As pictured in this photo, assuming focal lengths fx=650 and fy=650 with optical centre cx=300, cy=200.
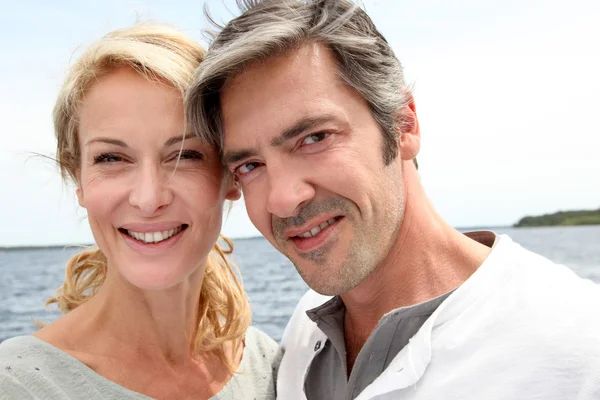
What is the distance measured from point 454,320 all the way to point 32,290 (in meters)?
26.3

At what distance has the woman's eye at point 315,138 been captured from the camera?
245 cm

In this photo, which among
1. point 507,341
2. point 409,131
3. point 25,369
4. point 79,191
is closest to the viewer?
point 507,341

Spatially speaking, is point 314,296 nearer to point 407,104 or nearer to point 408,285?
point 408,285

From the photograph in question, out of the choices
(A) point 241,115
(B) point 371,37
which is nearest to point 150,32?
(A) point 241,115

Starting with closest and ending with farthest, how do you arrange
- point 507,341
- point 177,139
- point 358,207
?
point 507,341 → point 358,207 → point 177,139

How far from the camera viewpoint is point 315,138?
2.46m

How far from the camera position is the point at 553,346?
2031mm

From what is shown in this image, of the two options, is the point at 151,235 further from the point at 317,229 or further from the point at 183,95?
the point at 317,229

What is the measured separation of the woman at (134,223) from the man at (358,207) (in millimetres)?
186

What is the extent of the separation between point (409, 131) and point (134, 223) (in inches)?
46.9

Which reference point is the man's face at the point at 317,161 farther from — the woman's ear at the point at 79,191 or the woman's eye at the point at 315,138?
the woman's ear at the point at 79,191

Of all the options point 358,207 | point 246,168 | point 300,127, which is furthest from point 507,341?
point 246,168

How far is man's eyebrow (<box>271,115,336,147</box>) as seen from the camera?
2400mm

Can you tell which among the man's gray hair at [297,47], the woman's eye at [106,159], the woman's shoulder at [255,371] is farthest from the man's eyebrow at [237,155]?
the woman's shoulder at [255,371]
